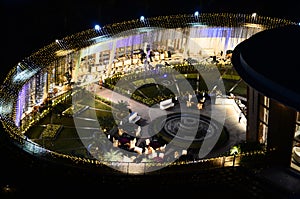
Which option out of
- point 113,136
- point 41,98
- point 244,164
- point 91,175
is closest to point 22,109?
point 41,98

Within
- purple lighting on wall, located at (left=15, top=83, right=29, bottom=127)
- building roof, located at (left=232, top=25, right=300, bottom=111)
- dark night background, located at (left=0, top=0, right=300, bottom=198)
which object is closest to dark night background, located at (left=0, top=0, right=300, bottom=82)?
dark night background, located at (left=0, top=0, right=300, bottom=198)

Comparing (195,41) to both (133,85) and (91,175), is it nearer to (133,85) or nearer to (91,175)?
(133,85)

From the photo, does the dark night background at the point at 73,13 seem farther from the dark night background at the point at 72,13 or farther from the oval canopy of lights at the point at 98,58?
the oval canopy of lights at the point at 98,58

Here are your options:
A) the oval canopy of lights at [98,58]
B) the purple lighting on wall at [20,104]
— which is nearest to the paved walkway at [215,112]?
the oval canopy of lights at [98,58]

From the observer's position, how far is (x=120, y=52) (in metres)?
48.8

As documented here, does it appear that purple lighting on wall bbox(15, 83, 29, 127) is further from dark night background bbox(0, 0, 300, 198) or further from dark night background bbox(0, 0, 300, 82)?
dark night background bbox(0, 0, 300, 82)

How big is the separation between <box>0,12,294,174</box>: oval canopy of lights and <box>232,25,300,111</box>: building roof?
12247 millimetres

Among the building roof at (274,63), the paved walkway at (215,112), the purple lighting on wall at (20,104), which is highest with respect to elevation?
the building roof at (274,63)

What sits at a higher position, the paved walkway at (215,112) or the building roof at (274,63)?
the building roof at (274,63)

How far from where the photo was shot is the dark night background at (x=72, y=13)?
51.4 meters

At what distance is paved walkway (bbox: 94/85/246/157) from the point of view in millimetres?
41378

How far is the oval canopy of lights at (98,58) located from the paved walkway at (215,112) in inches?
51.7

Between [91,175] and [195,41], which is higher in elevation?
[195,41]

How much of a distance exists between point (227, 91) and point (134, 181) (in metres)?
19.3
